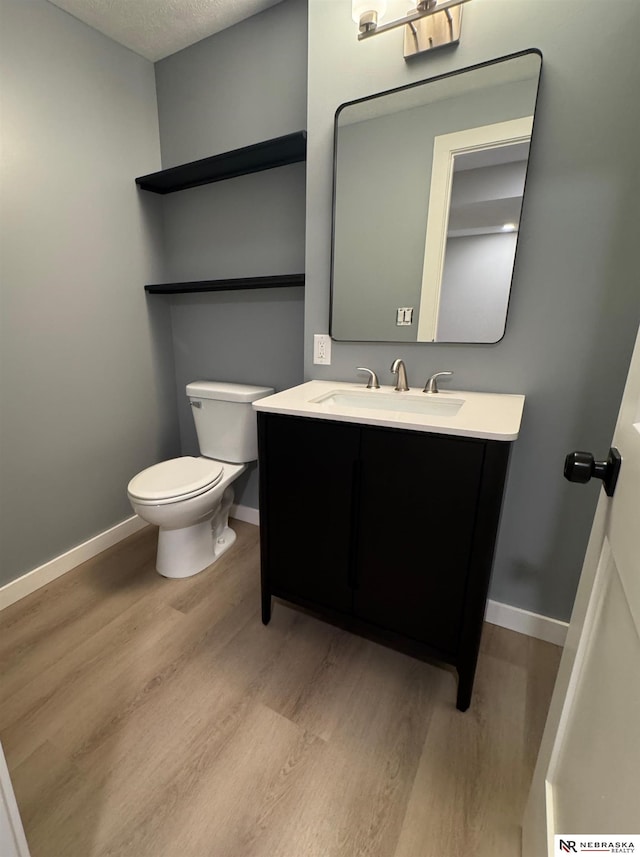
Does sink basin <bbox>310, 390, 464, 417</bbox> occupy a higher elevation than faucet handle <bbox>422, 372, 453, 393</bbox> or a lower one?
lower

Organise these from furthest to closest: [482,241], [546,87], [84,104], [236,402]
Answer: [236,402], [84,104], [482,241], [546,87]

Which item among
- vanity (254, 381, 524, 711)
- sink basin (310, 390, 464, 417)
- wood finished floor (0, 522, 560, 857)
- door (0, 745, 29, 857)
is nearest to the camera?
door (0, 745, 29, 857)

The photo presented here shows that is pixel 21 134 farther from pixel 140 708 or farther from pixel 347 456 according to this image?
pixel 140 708

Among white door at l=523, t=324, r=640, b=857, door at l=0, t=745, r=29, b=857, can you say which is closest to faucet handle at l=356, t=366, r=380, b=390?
white door at l=523, t=324, r=640, b=857

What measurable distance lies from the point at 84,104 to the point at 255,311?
1.08 metres

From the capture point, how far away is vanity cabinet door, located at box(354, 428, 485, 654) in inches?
40.1

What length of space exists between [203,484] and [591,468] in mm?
1419

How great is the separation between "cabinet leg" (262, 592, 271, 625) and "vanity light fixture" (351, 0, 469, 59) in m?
1.91

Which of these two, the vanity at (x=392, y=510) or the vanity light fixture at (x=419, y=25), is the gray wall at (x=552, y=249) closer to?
the vanity light fixture at (x=419, y=25)

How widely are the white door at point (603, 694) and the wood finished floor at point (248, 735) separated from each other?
1.01 feet

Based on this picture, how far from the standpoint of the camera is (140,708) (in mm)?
1182

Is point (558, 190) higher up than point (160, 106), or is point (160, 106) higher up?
point (160, 106)

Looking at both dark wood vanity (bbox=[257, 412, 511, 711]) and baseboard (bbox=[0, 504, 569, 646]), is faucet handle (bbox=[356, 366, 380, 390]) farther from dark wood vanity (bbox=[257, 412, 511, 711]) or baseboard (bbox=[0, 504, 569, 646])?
baseboard (bbox=[0, 504, 569, 646])

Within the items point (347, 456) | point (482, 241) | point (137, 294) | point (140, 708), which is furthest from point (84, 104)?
point (140, 708)
